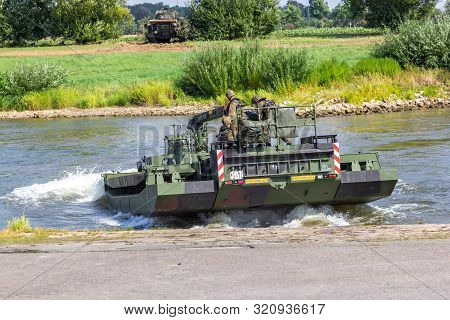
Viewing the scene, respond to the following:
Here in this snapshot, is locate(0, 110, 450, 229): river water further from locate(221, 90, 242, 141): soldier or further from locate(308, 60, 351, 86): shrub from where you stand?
locate(308, 60, 351, 86): shrub

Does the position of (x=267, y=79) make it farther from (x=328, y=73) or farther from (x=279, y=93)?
(x=328, y=73)

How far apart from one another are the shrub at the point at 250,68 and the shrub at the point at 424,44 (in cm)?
560

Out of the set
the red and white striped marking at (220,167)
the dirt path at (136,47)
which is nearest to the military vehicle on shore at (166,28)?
the dirt path at (136,47)

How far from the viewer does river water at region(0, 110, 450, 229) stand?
61.3ft

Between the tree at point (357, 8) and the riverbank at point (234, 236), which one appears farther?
the tree at point (357, 8)

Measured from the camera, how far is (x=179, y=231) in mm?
15734

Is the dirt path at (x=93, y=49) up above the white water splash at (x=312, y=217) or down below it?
above

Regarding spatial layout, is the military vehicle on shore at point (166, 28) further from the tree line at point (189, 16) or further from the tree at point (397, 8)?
the tree at point (397, 8)

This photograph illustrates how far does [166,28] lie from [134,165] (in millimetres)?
44546

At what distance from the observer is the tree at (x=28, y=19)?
8294 cm


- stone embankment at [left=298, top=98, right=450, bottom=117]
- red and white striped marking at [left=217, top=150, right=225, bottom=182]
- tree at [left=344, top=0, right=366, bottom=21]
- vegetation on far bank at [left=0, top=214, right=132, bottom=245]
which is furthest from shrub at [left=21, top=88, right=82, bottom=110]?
tree at [left=344, top=0, right=366, bottom=21]

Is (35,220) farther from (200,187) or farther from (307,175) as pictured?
(307,175)

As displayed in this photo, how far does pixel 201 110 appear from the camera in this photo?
4678 centimetres

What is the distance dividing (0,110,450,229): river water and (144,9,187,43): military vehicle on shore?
2651 cm
